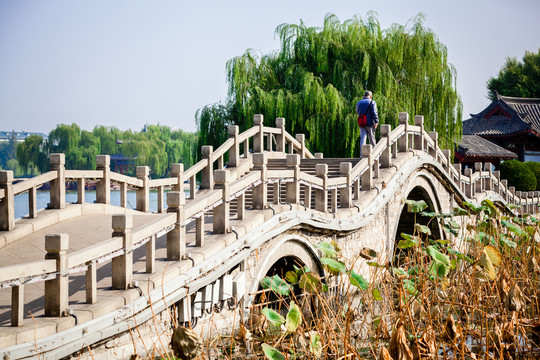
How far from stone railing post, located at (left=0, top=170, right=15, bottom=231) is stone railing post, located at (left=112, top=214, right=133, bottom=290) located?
2.55 meters

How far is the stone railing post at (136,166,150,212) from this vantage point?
864 centimetres

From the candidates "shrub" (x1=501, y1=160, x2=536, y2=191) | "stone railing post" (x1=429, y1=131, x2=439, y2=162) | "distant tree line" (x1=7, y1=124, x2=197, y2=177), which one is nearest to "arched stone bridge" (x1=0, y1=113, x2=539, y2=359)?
"stone railing post" (x1=429, y1=131, x2=439, y2=162)

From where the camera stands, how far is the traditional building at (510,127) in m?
27.6

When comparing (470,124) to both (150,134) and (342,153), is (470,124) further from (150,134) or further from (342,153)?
(150,134)

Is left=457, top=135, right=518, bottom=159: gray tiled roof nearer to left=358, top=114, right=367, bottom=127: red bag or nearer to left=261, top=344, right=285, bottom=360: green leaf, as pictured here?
left=358, top=114, right=367, bottom=127: red bag

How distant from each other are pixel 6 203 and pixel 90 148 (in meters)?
36.9

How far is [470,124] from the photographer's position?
30.6 meters

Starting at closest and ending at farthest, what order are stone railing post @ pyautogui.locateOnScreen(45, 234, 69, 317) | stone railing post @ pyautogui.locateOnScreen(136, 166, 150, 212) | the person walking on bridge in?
stone railing post @ pyautogui.locateOnScreen(45, 234, 69, 317)
stone railing post @ pyautogui.locateOnScreen(136, 166, 150, 212)
the person walking on bridge

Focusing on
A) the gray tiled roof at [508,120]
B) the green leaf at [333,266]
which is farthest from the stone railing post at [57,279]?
the gray tiled roof at [508,120]

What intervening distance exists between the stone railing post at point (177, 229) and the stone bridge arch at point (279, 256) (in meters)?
0.74

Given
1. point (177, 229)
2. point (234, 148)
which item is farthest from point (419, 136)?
point (177, 229)

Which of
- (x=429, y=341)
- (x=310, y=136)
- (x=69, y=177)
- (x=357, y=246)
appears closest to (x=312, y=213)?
(x=357, y=246)

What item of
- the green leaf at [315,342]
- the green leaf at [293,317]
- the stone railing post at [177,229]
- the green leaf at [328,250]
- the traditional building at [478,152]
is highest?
the traditional building at [478,152]

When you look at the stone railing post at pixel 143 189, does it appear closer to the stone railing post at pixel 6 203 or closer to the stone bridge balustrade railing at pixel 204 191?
the stone bridge balustrade railing at pixel 204 191
